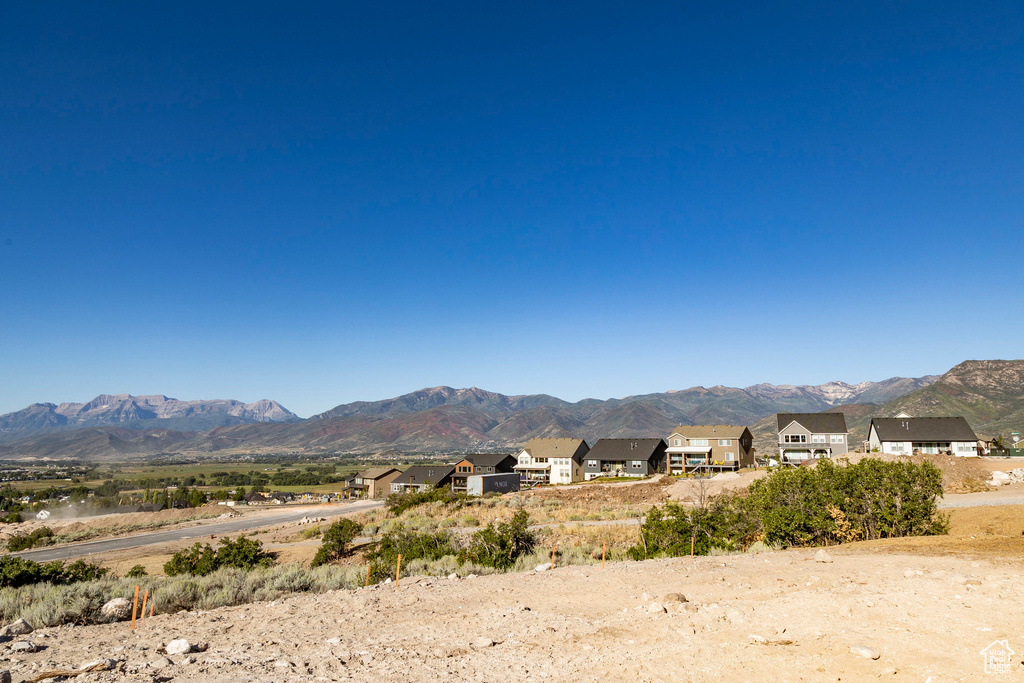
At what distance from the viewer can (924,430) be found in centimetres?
5825

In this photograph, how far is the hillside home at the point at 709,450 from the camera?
235ft

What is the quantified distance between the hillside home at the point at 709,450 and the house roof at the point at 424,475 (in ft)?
120

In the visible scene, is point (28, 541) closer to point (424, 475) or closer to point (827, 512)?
point (424, 475)

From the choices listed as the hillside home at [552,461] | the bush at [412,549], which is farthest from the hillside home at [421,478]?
the bush at [412,549]

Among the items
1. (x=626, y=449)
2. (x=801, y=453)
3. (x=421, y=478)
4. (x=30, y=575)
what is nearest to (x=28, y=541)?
(x=30, y=575)

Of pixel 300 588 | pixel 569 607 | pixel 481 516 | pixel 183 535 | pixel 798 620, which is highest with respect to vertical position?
pixel 798 620

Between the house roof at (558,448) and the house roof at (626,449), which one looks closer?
the house roof at (626,449)

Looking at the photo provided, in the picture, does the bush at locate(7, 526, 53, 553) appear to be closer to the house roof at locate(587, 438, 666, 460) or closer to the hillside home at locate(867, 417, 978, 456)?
the house roof at locate(587, 438, 666, 460)

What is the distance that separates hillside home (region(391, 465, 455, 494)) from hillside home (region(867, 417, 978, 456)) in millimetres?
59543

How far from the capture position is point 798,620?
805 centimetres

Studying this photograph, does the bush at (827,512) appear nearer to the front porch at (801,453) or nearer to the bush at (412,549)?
the bush at (412,549)

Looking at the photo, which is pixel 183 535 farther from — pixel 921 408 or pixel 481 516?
pixel 921 408

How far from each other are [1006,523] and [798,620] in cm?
1511

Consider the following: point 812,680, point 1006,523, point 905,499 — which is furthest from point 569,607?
point 1006,523
